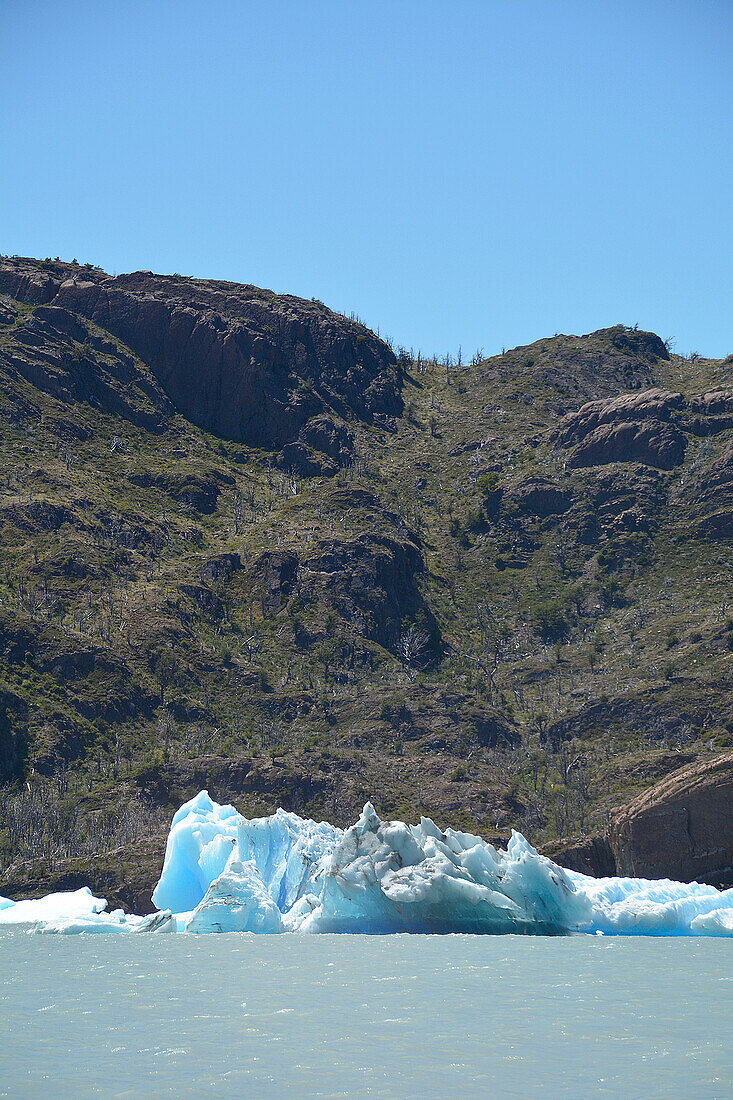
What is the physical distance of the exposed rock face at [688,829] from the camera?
51844 millimetres

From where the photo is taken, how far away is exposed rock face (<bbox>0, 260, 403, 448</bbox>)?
16850 cm

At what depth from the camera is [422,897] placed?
42250mm

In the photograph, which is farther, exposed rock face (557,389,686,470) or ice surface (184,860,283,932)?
exposed rock face (557,389,686,470)

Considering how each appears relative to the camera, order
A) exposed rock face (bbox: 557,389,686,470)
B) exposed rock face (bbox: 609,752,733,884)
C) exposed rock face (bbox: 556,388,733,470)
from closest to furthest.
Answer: exposed rock face (bbox: 609,752,733,884) < exposed rock face (bbox: 557,389,686,470) < exposed rock face (bbox: 556,388,733,470)

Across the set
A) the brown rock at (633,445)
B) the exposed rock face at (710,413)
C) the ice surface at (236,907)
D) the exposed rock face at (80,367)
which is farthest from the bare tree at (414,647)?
the ice surface at (236,907)

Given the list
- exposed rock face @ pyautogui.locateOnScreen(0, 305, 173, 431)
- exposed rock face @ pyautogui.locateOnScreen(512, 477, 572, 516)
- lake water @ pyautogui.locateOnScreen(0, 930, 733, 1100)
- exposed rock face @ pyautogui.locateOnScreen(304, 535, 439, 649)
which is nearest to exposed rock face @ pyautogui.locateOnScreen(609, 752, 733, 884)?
lake water @ pyautogui.locateOnScreen(0, 930, 733, 1100)

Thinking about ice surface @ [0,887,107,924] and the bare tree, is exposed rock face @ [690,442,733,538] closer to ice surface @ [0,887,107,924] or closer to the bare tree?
the bare tree

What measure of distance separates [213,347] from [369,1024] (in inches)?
6076

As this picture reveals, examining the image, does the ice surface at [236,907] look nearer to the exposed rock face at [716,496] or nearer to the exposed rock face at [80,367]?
the exposed rock face at [716,496]

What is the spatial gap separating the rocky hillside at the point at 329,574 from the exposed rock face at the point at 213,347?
44cm

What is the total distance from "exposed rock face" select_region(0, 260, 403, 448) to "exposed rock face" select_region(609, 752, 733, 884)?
389 ft

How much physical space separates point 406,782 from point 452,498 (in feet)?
231

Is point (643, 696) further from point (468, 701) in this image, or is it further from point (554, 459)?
point (554, 459)

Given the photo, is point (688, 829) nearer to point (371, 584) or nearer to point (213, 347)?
point (371, 584)
